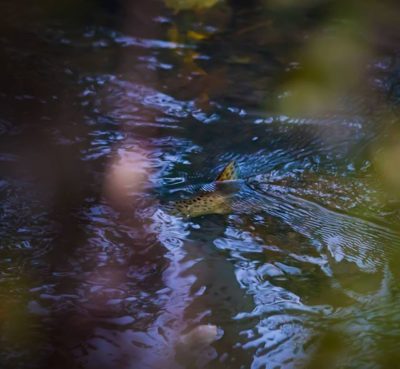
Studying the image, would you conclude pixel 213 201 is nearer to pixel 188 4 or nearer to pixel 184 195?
pixel 184 195

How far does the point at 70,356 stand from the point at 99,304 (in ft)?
A: 1.26

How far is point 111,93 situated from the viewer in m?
5.32

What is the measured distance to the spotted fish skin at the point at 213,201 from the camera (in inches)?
146

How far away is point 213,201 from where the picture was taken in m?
3.83

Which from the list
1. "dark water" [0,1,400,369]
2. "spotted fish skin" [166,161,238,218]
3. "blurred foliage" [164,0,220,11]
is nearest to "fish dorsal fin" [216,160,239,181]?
"spotted fish skin" [166,161,238,218]

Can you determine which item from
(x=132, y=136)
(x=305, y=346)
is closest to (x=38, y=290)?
(x=305, y=346)

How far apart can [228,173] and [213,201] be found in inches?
12.9

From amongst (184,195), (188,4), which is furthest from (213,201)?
(188,4)

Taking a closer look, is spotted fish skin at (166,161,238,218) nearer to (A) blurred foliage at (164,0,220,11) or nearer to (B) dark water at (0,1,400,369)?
(B) dark water at (0,1,400,369)

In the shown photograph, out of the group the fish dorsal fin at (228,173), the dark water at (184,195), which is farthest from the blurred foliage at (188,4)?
the fish dorsal fin at (228,173)

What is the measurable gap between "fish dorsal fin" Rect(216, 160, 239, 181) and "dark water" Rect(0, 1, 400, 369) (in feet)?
0.38

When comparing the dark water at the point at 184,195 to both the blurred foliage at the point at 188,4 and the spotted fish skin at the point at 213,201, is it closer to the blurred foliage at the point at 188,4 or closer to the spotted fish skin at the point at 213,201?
the spotted fish skin at the point at 213,201

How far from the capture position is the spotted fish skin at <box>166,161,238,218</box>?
3.71m

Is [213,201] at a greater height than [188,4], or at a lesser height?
lesser
